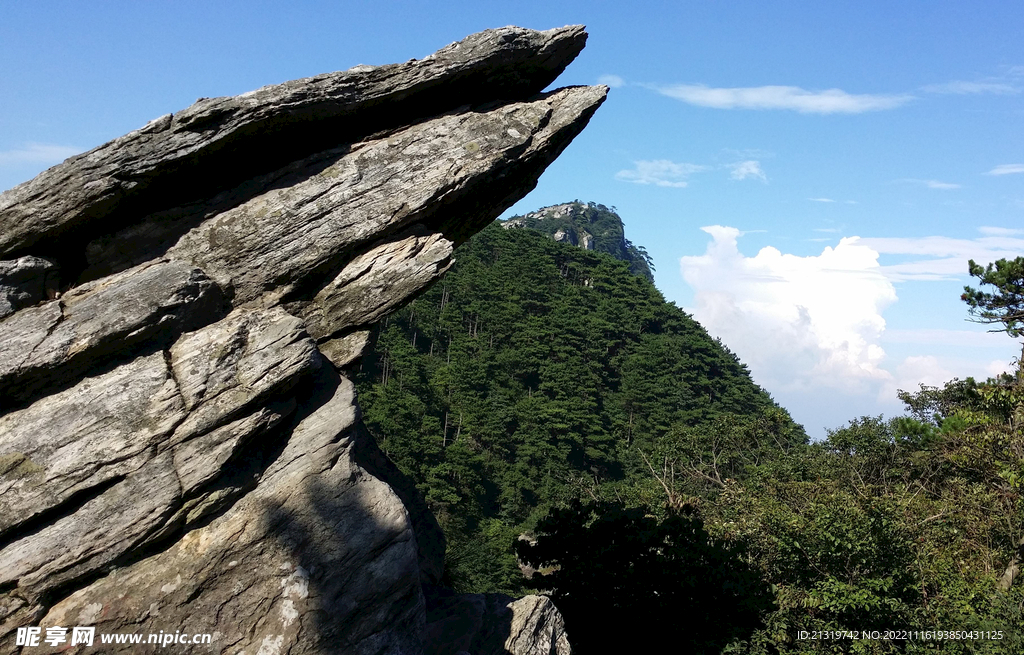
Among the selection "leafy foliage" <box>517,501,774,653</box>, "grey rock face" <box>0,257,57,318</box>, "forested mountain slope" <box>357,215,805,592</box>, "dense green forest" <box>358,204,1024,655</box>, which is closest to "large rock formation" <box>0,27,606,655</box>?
"grey rock face" <box>0,257,57,318</box>

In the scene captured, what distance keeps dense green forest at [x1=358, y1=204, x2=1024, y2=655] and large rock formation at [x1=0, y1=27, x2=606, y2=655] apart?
1989 millimetres

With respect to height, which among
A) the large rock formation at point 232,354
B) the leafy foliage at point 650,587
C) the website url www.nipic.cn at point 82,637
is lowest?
the leafy foliage at point 650,587

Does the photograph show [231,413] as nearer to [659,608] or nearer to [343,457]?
[343,457]

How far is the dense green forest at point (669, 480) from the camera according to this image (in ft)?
55.8

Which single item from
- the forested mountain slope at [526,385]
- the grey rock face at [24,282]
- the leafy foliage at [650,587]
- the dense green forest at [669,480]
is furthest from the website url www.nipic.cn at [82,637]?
the forested mountain slope at [526,385]

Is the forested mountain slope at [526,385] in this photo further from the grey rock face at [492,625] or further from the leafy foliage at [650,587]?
the grey rock face at [492,625]

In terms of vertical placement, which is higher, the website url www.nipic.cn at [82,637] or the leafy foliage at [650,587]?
the website url www.nipic.cn at [82,637]

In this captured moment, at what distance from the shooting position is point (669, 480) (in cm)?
5425

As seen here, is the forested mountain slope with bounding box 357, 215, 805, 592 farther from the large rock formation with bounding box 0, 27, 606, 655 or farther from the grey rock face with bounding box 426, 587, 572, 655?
the large rock formation with bounding box 0, 27, 606, 655

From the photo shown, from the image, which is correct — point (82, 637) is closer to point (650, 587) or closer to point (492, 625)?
point (492, 625)

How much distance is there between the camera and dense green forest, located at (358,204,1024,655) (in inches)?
670

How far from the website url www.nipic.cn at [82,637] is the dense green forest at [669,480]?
18.0 feet

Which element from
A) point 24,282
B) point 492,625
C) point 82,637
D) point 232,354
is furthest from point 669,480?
point 24,282

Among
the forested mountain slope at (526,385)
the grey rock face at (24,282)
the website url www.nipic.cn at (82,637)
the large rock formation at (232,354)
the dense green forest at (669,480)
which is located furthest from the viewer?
the forested mountain slope at (526,385)
